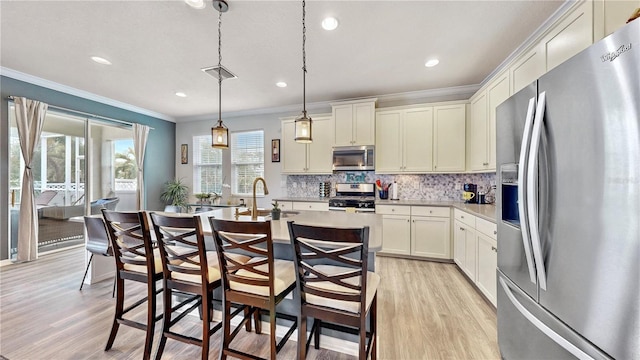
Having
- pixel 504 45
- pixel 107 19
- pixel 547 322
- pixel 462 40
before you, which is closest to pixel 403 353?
pixel 547 322

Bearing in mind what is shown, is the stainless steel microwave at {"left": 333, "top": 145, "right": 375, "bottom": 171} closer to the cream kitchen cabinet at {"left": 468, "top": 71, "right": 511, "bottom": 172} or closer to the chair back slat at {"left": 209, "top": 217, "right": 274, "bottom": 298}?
the cream kitchen cabinet at {"left": 468, "top": 71, "right": 511, "bottom": 172}

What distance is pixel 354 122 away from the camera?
420 cm

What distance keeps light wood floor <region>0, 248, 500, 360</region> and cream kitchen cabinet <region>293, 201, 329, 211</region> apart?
1.48 m

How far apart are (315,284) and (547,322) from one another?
110 cm

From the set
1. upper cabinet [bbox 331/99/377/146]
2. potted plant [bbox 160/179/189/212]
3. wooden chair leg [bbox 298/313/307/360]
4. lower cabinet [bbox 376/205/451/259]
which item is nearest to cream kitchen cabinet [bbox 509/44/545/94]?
lower cabinet [bbox 376/205/451/259]

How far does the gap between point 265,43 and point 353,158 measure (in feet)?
7.31

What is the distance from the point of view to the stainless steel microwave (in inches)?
163

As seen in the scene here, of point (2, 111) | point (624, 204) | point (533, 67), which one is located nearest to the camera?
point (624, 204)

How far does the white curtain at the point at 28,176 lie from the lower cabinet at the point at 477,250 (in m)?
5.83

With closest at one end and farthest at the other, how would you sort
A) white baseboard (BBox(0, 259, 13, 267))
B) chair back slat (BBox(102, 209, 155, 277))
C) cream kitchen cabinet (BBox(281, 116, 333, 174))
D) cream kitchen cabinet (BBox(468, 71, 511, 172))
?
chair back slat (BBox(102, 209, 155, 277))
cream kitchen cabinet (BBox(468, 71, 511, 172))
white baseboard (BBox(0, 259, 13, 267))
cream kitchen cabinet (BBox(281, 116, 333, 174))

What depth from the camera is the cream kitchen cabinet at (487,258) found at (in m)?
2.30

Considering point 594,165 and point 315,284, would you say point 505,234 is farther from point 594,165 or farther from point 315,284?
point 315,284

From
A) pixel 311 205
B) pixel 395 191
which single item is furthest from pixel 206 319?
pixel 395 191

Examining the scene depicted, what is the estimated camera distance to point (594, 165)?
904mm
